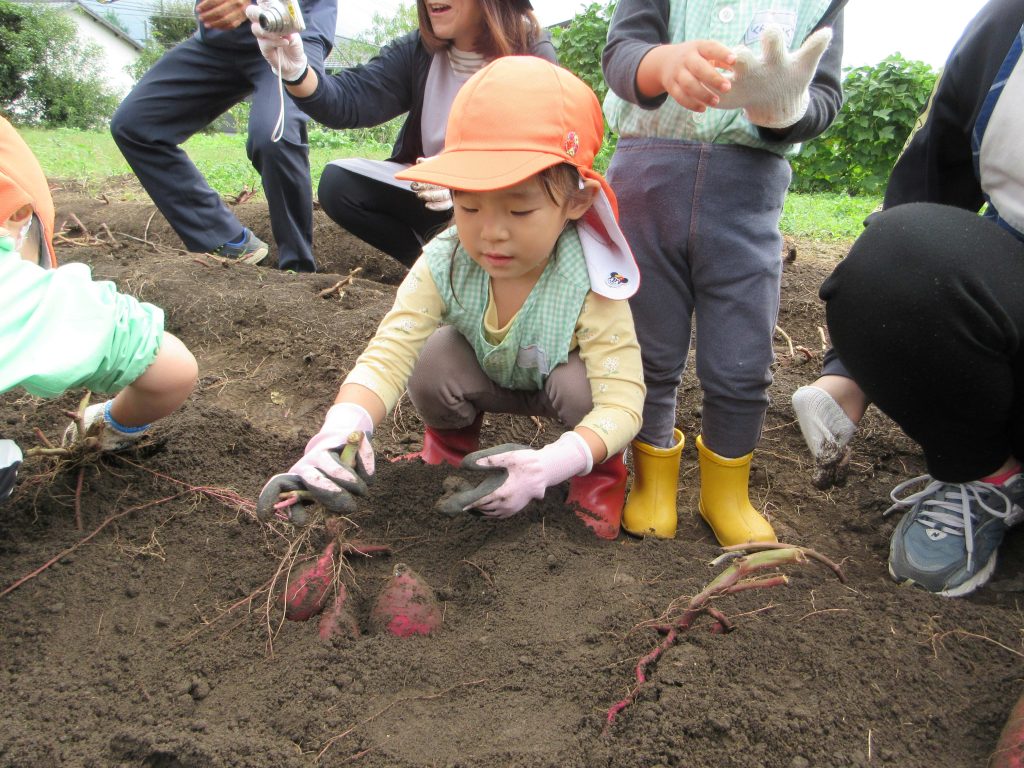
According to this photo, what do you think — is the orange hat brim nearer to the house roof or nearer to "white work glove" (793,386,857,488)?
"white work glove" (793,386,857,488)

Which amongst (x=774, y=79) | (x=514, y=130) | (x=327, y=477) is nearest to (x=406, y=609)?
(x=327, y=477)

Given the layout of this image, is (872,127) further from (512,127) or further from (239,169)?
(512,127)

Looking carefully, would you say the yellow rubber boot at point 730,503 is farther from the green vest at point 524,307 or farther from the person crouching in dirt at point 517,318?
the green vest at point 524,307

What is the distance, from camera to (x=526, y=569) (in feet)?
4.76

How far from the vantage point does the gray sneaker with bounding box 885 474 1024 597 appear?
1473 millimetres

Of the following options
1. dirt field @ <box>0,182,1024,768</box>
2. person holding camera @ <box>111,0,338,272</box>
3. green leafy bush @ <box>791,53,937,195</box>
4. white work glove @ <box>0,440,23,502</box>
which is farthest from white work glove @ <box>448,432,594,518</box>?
green leafy bush @ <box>791,53,937,195</box>

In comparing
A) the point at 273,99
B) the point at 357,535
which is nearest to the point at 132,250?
the point at 273,99

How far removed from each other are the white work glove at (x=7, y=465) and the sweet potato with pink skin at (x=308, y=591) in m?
0.64

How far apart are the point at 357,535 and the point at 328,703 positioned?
0.49m

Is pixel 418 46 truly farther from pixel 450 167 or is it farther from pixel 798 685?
pixel 798 685

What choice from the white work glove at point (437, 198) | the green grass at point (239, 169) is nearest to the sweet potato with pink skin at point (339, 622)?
the white work glove at point (437, 198)

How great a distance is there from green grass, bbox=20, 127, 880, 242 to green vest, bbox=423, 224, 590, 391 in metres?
3.50

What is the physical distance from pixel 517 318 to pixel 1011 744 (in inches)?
45.3

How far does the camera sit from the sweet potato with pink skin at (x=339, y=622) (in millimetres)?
1295
